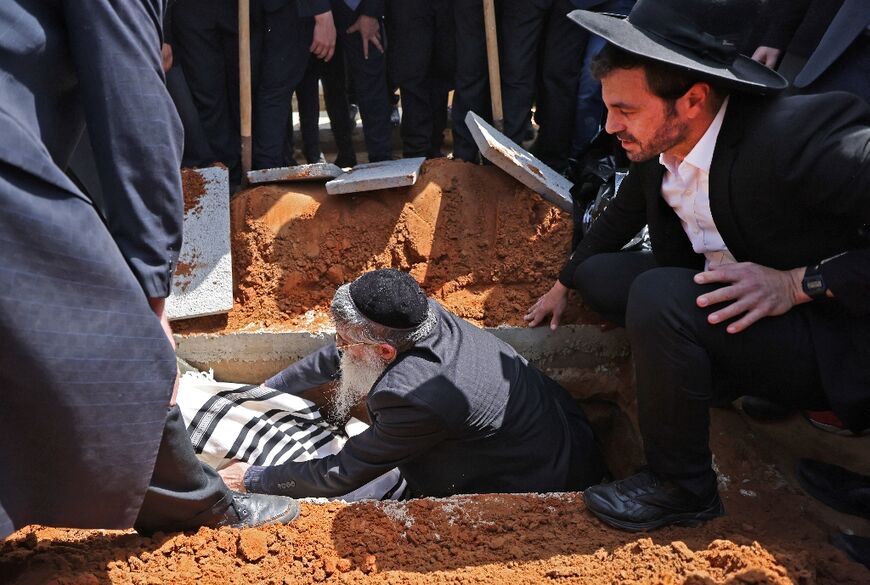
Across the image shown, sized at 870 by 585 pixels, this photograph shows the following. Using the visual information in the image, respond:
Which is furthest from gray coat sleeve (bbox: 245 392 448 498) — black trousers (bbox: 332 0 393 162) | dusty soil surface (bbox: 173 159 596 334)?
black trousers (bbox: 332 0 393 162)

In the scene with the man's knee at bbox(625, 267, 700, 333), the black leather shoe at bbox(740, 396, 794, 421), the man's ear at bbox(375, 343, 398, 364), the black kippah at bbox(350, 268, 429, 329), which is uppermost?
the man's knee at bbox(625, 267, 700, 333)

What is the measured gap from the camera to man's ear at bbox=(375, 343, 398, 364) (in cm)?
304

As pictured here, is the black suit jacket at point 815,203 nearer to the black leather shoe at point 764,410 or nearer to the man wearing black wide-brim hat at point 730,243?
the man wearing black wide-brim hat at point 730,243

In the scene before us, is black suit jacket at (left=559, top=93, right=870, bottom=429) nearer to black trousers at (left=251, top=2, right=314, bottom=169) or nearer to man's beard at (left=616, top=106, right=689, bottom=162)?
man's beard at (left=616, top=106, right=689, bottom=162)

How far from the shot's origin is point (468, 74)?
482cm

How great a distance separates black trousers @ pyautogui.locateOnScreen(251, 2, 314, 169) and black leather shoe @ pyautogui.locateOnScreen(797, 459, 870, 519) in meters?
3.55

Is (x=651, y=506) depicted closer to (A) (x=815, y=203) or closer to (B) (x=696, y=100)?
(A) (x=815, y=203)

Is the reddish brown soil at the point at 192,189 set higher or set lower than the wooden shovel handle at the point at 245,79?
lower

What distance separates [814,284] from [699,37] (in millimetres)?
854

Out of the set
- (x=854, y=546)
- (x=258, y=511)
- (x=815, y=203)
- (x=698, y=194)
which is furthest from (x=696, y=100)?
(x=258, y=511)

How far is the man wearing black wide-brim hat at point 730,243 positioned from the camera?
2367 mm

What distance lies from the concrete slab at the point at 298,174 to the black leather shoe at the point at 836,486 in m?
2.84

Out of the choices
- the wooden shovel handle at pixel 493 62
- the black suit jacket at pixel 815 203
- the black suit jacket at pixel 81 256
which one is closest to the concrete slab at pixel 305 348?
the black suit jacket at pixel 815 203

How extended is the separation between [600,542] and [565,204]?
2099 mm
